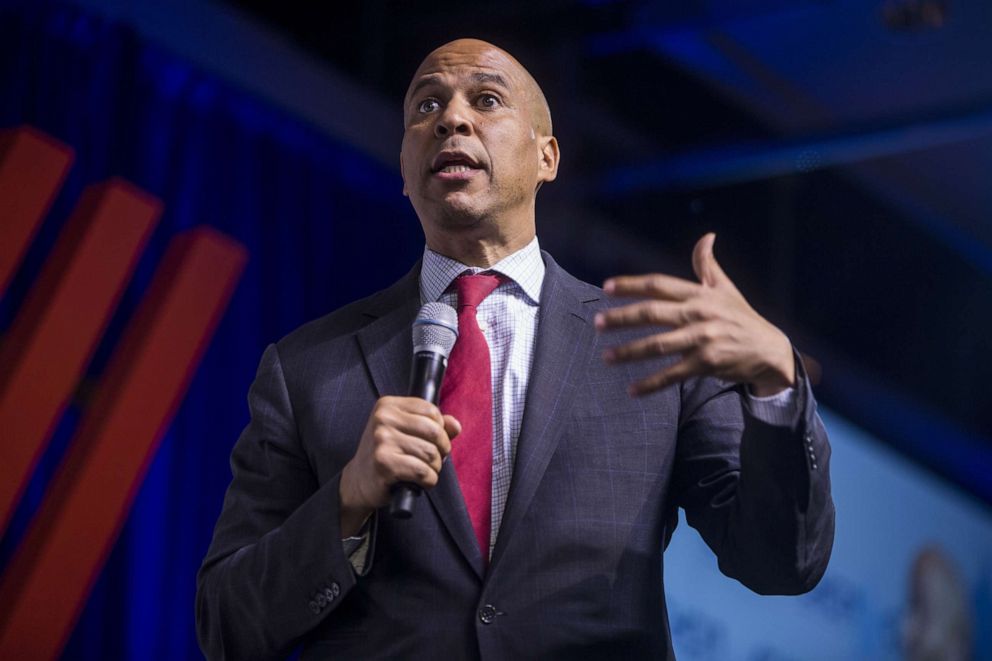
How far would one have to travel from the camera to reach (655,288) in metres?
1.33

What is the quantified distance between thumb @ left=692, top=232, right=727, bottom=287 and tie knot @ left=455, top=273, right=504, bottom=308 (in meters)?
0.38

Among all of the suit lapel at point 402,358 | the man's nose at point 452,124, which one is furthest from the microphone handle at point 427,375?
the man's nose at point 452,124

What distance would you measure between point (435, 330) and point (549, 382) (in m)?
0.16

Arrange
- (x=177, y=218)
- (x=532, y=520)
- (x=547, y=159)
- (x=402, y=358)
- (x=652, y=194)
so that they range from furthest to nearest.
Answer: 1. (x=652, y=194)
2. (x=177, y=218)
3. (x=547, y=159)
4. (x=402, y=358)
5. (x=532, y=520)

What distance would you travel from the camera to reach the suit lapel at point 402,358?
1497mm

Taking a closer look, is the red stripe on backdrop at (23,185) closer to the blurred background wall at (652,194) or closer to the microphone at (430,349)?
the blurred background wall at (652,194)

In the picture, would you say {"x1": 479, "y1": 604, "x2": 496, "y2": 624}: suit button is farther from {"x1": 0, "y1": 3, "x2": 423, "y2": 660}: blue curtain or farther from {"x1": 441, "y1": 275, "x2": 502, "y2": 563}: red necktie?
{"x1": 0, "y1": 3, "x2": 423, "y2": 660}: blue curtain

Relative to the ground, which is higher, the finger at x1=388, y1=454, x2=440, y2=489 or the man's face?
the man's face

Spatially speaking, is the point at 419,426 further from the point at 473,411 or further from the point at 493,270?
the point at 493,270

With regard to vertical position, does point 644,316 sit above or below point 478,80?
below

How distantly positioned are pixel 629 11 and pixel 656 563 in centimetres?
341

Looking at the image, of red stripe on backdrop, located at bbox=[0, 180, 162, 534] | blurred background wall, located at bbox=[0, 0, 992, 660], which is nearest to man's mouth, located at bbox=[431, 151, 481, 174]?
red stripe on backdrop, located at bbox=[0, 180, 162, 534]

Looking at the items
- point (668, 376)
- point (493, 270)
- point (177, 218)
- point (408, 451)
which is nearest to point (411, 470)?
point (408, 451)

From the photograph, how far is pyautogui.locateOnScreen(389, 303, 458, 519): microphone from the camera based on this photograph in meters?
1.46
